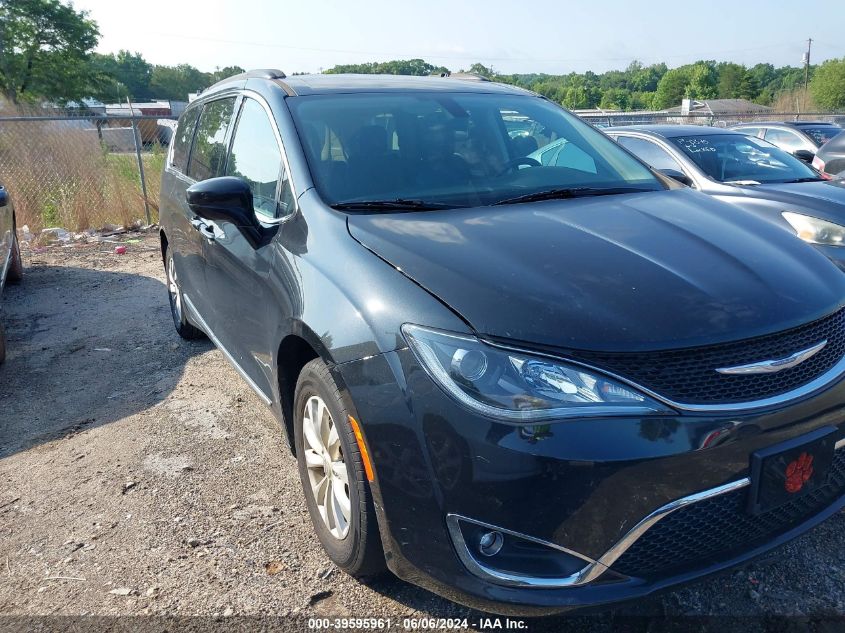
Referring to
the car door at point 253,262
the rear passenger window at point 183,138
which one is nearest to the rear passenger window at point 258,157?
the car door at point 253,262

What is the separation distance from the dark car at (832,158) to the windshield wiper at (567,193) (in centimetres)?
724

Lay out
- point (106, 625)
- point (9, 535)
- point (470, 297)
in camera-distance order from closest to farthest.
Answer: point (470, 297) → point (106, 625) → point (9, 535)

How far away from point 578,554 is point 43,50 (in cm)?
4478

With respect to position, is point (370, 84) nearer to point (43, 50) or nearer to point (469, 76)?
point (469, 76)

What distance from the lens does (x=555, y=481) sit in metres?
1.78

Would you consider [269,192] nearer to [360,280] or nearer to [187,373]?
[360,280]

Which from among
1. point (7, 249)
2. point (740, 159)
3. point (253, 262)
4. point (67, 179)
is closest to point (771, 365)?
point (253, 262)

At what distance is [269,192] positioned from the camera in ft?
9.79

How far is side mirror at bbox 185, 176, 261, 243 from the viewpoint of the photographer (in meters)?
2.74

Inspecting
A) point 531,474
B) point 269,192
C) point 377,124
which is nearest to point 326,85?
point 377,124

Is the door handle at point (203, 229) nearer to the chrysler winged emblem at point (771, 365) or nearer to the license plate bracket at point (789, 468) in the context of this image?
the chrysler winged emblem at point (771, 365)

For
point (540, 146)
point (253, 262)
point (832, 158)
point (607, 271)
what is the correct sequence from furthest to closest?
point (832, 158) → point (540, 146) → point (253, 262) → point (607, 271)

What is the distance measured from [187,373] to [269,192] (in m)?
2.19

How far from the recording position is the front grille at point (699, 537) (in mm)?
1871
